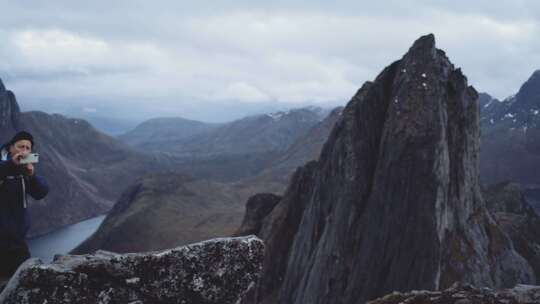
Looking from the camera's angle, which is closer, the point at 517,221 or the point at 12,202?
the point at 12,202

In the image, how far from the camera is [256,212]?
10119 cm

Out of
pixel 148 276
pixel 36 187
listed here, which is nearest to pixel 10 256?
pixel 36 187

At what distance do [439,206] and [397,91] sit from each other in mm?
13308

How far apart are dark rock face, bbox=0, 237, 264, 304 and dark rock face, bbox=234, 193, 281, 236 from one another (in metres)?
81.6

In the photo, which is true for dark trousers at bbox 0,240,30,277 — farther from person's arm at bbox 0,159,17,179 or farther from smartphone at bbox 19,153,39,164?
smartphone at bbox 19,153,39,164

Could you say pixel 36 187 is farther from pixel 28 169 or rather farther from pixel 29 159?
pixel 29 159

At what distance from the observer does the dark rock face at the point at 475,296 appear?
631 inches

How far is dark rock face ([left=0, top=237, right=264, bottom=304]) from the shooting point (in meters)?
12.4

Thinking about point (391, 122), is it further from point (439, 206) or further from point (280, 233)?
point (280, 233)

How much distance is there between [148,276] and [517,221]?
104249 millimetres

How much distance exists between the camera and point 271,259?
3187 inches

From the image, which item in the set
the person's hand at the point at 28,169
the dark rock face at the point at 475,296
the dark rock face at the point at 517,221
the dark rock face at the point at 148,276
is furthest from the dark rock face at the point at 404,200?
the person's hand at the point at 28,169

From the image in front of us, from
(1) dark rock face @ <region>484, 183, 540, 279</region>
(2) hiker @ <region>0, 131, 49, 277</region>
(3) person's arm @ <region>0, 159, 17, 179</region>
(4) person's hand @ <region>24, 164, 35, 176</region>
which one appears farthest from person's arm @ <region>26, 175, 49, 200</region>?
(1) dark rock face @ <region>484, 183, 540, 279</region>

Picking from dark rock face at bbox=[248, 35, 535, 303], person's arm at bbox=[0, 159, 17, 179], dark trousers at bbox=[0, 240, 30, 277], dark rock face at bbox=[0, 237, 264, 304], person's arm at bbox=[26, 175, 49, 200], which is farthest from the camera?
dark rock face at bbox=[248, 35, 535, 303]
